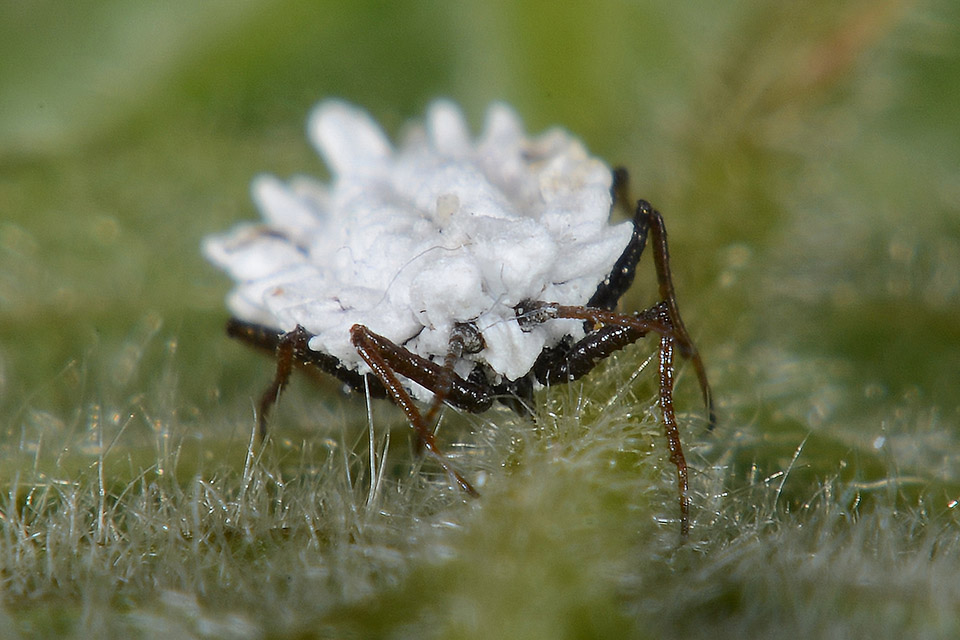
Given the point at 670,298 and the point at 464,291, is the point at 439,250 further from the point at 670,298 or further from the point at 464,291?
the point at 670,298

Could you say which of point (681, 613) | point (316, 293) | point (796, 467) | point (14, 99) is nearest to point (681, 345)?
point (796, 467)

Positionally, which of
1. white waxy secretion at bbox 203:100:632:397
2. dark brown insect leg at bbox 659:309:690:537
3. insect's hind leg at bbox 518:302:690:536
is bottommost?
dark brown insect leg at bbox 659:309:690:537

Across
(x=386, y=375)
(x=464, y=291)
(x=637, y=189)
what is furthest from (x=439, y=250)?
(x=637, y=189)

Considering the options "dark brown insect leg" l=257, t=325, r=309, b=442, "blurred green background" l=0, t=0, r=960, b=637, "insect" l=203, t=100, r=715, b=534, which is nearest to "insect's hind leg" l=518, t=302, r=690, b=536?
"insect" l=203, t=100, r=715, b=534

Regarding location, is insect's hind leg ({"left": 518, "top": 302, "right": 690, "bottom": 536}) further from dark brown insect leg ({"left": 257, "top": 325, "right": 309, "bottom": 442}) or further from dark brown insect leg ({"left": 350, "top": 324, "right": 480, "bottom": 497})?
dark brown insect leg ({"left": 257, "top": 325, "right": 309, "bottom": 442})

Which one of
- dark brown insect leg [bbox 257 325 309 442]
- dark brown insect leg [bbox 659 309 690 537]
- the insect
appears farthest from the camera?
dark brown insect leg [bbox 257 325 309 442]

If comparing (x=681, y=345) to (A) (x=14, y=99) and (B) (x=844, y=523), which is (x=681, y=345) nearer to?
(B) (x=844, y=523)

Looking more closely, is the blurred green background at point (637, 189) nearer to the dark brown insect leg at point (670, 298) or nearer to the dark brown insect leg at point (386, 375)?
the dark brown insect leg at point (670, 298)

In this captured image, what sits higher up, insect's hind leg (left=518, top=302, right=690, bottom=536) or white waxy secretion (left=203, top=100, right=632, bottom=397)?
white waxy secretion (left=203, top=100, right=632, bottom=397)
